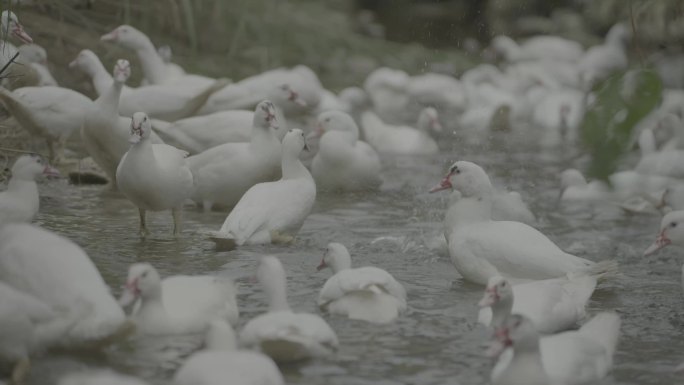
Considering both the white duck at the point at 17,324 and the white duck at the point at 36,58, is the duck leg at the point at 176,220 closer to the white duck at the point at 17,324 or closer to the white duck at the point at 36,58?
the white duck at the point at 17,324

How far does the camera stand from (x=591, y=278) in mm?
5379

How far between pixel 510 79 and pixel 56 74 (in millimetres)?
7200

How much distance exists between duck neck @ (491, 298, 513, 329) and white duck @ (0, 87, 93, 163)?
443 cm

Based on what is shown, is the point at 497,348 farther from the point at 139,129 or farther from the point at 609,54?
the point at 609,54

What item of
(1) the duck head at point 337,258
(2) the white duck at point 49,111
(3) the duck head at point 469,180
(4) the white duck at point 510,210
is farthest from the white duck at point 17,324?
(2) the white duck at point 49,111

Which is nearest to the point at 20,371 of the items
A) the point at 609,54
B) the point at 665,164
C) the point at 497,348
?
the point at 497,348

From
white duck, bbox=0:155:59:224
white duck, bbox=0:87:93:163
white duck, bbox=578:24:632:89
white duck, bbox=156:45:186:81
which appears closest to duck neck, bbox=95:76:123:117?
white duck, bbox=0:87:93:163

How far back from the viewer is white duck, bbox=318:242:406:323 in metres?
4.82

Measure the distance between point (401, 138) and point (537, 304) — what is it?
6435 millimetres

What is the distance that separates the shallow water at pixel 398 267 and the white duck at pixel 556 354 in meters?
0.11

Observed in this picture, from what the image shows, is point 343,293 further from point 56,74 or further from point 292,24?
point 292,24

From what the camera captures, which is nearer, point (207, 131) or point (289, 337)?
point (289, 337)

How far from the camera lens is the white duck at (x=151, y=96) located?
9133 millimetres

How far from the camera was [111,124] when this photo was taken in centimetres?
768
